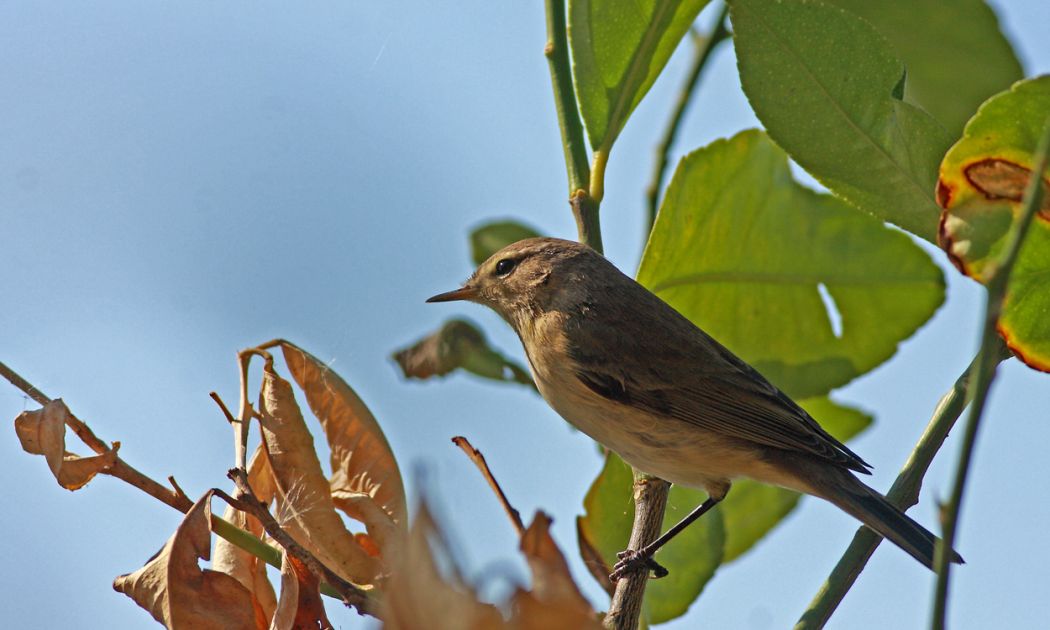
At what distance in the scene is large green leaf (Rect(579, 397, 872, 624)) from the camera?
6.71ft

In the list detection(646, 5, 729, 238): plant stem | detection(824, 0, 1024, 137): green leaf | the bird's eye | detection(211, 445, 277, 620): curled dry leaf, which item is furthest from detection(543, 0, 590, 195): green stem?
the bird's eye

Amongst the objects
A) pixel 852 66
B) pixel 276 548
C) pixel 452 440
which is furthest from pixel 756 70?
pixel 276 548

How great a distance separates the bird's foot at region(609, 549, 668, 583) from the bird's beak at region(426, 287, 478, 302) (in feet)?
3.80

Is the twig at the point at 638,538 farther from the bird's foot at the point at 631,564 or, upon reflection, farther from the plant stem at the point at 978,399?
the plant stem at the point at 978,399

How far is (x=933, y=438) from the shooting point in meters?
1.57

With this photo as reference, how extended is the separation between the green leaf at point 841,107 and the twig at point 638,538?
653mm

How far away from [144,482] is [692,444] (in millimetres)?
1432

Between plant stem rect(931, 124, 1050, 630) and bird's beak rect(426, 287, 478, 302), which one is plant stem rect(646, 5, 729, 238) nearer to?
bird's beak rect(426, 287, 478, 302)

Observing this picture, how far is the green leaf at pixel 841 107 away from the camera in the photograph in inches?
68.1

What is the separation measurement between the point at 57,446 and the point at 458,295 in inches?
65.3

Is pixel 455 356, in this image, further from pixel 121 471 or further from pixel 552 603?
pixel 552 603

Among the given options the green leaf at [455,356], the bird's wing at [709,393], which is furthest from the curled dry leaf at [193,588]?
the bird's wing at [709,393]

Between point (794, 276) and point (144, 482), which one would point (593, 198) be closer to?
point (794, 276)

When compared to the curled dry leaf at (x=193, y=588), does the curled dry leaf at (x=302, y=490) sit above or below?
above
